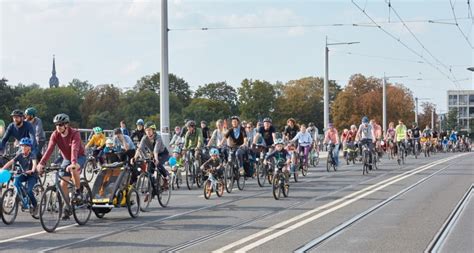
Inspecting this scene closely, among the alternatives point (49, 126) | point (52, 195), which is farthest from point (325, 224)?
point (49, 126)

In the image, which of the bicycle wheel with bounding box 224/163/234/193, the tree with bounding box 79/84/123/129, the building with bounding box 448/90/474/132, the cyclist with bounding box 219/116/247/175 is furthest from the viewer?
the building with bounding box 448/90/474/132

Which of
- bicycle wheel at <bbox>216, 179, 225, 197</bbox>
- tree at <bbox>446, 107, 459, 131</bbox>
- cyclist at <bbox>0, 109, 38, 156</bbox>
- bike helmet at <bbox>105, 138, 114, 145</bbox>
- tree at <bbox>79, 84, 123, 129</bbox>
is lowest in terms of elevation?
bicycle wheel at <bbox>216, 179, 225, 197</bbox>

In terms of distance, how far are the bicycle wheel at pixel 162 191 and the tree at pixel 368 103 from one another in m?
66.8

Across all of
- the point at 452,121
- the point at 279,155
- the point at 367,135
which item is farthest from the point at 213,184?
the point at 452,121

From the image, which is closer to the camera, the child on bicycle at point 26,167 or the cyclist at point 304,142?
the child on bicycle at point 26,167

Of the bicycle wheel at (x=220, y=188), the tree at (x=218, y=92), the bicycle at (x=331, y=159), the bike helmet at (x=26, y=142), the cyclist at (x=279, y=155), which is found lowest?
the bicycle wheel at (x=220, y=188)

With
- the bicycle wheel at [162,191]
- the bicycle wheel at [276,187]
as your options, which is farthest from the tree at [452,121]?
the bicycle wheel at [162,191]

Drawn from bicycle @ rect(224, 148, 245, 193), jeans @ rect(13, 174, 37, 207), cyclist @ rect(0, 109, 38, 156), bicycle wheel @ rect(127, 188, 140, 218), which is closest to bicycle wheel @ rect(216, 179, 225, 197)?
bicycle @ rect(224, 148, 245, 193)

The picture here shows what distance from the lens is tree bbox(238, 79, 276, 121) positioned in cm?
9131

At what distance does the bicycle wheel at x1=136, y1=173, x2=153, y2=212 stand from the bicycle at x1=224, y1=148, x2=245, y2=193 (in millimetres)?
3419

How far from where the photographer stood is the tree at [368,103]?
3155 inches

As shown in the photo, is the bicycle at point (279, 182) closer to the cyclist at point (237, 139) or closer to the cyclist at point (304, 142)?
the cyclist at point (237, 139)

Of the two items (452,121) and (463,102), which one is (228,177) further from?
(463,102)

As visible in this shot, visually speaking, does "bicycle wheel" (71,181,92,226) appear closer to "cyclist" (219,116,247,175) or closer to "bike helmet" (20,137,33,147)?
"bike helmet" (20,137,33,147)
